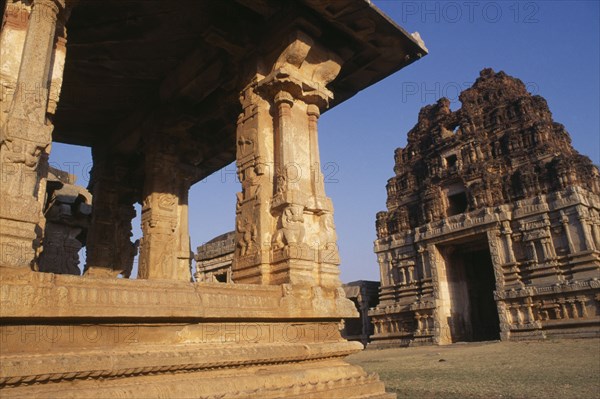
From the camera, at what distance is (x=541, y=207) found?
782 inches

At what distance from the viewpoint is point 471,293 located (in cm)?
2414

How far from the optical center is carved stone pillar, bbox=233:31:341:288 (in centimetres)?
468

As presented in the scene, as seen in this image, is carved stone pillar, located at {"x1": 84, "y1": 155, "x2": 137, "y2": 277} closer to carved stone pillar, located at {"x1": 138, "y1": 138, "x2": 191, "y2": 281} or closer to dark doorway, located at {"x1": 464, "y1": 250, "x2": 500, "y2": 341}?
carved stone pillar, located at {"x1": 138, "y1": 138, "x2": 191, "y2": 281}

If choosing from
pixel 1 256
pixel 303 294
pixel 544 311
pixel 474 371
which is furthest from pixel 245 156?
pixel 544 311

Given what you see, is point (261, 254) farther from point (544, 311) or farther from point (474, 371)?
point (544, 311)

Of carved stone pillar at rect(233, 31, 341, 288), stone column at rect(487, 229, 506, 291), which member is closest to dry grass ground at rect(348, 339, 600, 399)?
carved stone pillar at rect(233, 31, 341, 288)

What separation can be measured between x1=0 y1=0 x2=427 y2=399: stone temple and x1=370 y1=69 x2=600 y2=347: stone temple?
1593 centimetres

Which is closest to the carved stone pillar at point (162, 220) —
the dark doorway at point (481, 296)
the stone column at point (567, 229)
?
the stone column at point (567, 229)

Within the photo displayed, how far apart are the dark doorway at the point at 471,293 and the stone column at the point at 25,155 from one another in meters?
21.7

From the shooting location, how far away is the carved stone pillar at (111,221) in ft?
26.5

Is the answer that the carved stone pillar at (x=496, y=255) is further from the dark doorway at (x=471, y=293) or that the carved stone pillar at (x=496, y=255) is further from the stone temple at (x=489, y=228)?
the dark doorway at (x=471, y=293)

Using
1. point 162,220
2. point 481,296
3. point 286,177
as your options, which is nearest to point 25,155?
point 286,177

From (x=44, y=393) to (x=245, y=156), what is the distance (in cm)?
331

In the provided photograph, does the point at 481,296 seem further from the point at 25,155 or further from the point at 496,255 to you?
the point at 25,155
